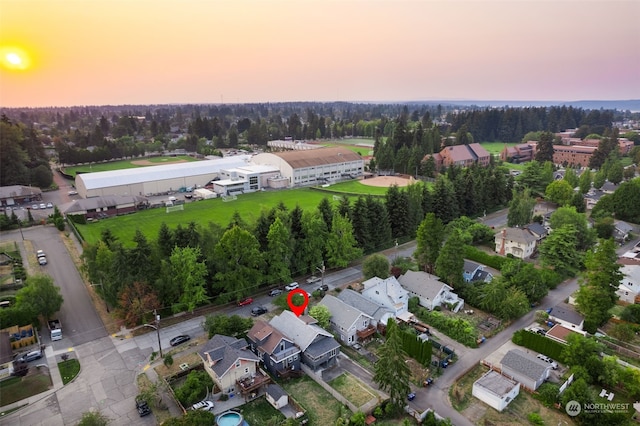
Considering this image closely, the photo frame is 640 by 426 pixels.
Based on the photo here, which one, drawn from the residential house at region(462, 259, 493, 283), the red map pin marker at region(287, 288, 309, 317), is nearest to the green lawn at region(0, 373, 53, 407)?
the red map pin marker at region(287, 288, 309, 317)

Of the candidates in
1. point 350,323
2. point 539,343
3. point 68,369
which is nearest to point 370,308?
point 350,323

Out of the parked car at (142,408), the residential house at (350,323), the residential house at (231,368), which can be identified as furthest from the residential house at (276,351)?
the parked car at (142,408)

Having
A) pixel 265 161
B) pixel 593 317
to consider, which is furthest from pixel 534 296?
pixel 265 161

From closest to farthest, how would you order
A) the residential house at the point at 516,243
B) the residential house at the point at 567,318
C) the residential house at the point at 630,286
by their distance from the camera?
the residential house at the point at 567,318, the residential house at the point at 630,286, the residential house at the point at 516,243

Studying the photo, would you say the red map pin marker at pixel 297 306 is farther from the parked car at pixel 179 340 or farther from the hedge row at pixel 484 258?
the hedge row at pixel 484 258

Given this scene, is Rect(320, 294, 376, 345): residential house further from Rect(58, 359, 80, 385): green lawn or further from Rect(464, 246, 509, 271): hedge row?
Rect(58, 359, 80, 385): green lawn

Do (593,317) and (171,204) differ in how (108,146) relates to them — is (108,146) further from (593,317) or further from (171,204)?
(593,317)
